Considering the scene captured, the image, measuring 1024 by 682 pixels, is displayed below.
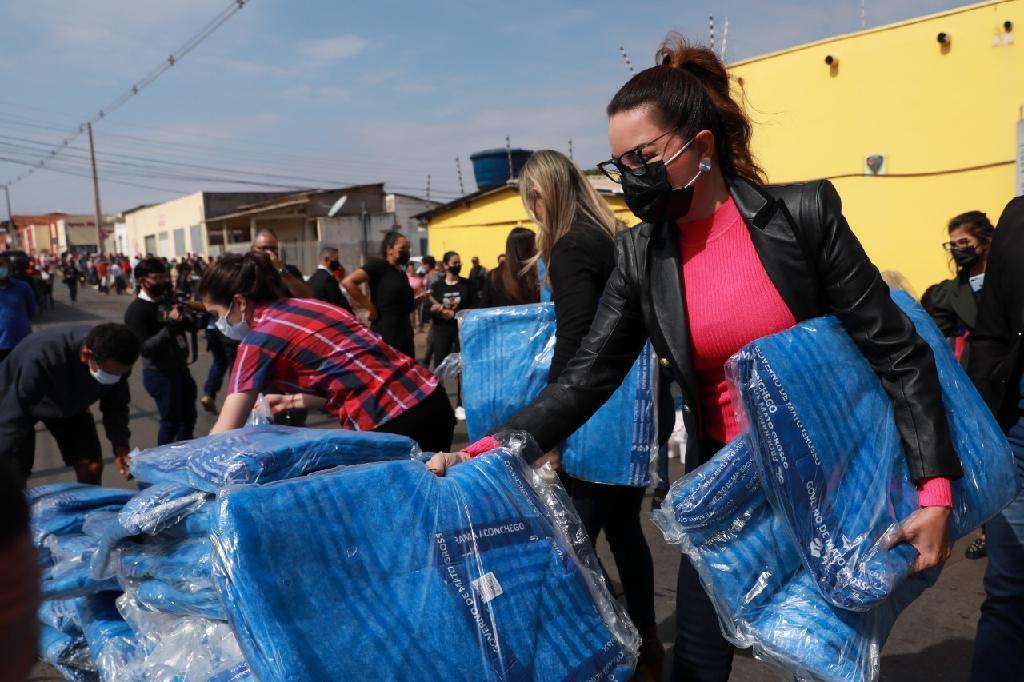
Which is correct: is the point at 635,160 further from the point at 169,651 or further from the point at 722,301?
the point at 169,651

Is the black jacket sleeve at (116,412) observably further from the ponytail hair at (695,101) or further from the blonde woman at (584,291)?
the ponytail hair at (695,101)

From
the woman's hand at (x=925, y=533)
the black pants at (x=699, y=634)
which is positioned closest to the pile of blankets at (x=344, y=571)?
the black pants at (x=699, y=634)

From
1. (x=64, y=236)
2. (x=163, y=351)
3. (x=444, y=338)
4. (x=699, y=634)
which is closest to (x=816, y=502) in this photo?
(x=699, y=634)

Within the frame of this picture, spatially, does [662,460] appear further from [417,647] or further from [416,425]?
[417,647]

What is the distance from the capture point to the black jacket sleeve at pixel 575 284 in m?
2.76

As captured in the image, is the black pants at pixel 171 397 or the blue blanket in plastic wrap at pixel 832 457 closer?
the blue blanket in plastic wrap at pixel 832 457

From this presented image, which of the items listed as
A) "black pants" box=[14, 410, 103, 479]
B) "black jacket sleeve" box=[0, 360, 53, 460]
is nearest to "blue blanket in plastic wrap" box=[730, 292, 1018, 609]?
"black jacket sleeve" box=[0, 360, 53, 460]

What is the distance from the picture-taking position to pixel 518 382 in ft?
10.5

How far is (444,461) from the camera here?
198 cm

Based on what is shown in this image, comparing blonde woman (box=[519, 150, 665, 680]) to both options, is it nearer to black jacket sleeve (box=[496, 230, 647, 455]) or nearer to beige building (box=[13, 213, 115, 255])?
black jacket sleeve (box=[496, 230, 647, 455])

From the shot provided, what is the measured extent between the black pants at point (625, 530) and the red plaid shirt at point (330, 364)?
72cm

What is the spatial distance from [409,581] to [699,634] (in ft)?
2.82

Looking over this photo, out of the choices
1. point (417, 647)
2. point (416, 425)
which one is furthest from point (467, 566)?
point (416, 425)

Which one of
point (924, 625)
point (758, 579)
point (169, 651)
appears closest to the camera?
point (758, 579)
